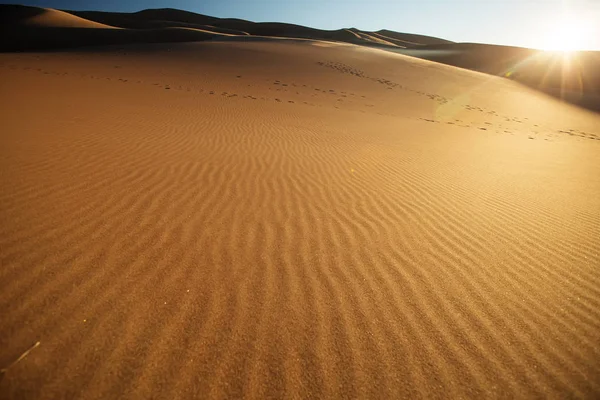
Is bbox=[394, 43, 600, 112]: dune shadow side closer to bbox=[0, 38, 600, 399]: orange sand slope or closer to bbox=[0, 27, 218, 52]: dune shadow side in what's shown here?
bbox=[0, 38, 600, 399]: orange sand slope

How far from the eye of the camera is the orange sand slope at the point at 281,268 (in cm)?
176

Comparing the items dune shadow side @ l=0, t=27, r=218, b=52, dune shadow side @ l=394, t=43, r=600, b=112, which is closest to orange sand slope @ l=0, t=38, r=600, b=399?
dune shadow side @ l=394, t=43, r=600, b=112

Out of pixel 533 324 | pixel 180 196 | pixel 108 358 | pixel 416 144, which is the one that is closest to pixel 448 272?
pixel 533 324

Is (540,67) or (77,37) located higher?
(540,67)

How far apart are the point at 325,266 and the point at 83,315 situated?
1846 mm

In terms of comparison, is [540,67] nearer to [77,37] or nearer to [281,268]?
[281,268]

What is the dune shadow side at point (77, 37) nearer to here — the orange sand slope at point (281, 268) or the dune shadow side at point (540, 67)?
the orange sand slope at point (281, 268)

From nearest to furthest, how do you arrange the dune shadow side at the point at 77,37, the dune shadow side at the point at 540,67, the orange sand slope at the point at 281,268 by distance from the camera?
1. the orange sand slope at the point at 281,268
2. the dune shadow side at the point at 540,67
3. the dune shadow side at the point at 77,37

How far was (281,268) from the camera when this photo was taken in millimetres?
2629

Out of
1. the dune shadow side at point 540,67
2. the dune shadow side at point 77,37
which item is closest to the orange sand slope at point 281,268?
the dune shadow side at point 540,67

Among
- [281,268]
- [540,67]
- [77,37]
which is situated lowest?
[281,268]

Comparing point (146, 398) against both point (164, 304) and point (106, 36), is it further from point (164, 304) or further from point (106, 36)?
point (106, 36)

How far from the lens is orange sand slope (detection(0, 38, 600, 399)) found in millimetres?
1756

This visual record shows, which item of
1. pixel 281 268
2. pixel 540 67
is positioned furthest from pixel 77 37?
pixel 540 67
